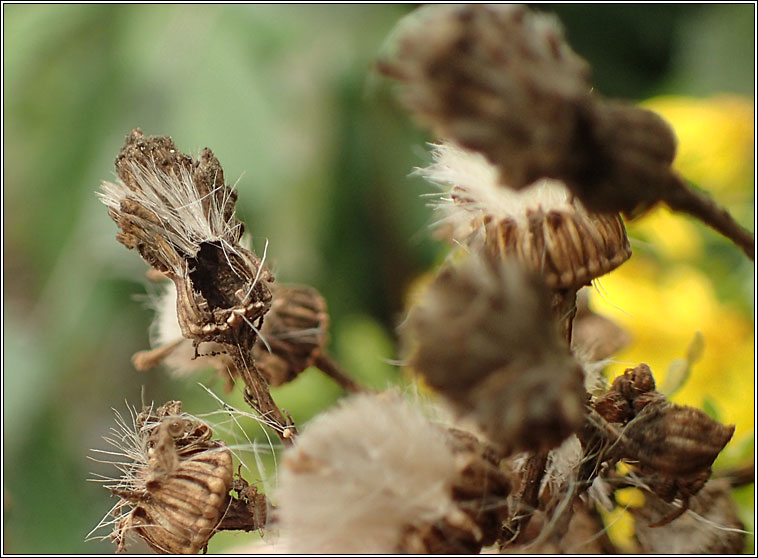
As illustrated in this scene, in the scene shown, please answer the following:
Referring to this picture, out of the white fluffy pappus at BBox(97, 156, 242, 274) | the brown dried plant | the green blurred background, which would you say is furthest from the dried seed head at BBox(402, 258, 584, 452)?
the green blurred background

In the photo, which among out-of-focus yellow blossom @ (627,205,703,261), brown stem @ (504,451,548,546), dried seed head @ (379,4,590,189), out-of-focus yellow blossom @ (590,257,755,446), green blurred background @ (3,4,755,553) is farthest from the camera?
Answer: green blurred background @ (3,4,755,553)

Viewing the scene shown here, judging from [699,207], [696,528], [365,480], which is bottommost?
[696,528]

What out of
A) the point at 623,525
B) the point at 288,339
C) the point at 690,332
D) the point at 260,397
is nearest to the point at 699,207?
the point at 260,397

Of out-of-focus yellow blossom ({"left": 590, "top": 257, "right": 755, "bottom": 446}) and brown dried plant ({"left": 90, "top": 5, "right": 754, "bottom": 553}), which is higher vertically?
brown dried plant ({"left": 90, "top": 5, "right": 754, "bottom": 553})

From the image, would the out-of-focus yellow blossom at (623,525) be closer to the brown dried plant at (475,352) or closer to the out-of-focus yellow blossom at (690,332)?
the brown dried plant at (475,352)

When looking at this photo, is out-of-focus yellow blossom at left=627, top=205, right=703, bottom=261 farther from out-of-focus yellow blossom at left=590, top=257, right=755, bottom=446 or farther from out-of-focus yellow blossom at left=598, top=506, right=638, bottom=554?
out-of-focus yellow blossom at left=598, top=506, right=638, bottom=554

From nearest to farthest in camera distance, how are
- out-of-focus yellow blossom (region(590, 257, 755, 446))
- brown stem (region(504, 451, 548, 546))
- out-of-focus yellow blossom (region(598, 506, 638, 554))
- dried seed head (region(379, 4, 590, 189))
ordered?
1. dried seed head (region(379, 4, 590, 189))
2. brown stem (region(504, 451, 548, 546))
3. out-of-focus yellow blossom (region(598, 506, 638, 554))
4. out-of-focus yellow blossom (region(590, 257, 755, 446))

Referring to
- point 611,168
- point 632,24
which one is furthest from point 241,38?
point 611,168

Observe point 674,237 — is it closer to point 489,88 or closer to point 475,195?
point 475,195
